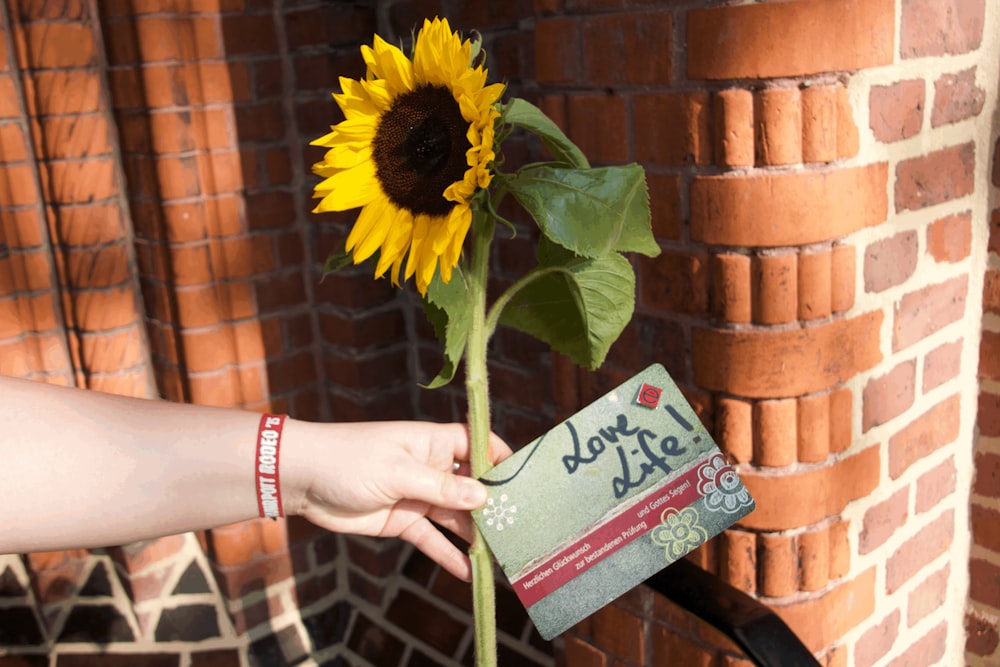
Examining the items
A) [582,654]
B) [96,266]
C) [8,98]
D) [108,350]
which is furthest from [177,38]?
[582,654]

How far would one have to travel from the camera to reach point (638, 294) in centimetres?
118

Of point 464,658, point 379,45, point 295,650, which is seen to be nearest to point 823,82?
point 379,45

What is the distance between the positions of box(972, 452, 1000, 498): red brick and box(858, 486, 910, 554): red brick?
0.54 feet

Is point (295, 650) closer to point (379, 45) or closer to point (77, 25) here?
point (77, 25)

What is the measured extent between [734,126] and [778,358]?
10.6 inches

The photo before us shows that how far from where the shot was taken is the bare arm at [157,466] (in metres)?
0.97

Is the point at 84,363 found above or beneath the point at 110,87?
beneath

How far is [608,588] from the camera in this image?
86 cm

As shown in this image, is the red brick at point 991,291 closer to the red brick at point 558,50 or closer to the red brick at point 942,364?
the red brick at point 942,364

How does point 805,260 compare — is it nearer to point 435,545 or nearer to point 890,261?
Result: point 890,261

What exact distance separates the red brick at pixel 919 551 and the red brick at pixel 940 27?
0.66 metres

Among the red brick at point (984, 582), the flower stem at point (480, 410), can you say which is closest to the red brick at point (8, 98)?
the flower stem at point (480, 410)

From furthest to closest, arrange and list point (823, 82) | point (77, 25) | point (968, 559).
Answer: point (77, 25), point (968, 559), point (823, 82)

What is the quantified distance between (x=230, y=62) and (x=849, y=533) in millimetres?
1294
